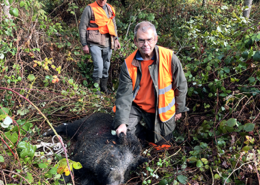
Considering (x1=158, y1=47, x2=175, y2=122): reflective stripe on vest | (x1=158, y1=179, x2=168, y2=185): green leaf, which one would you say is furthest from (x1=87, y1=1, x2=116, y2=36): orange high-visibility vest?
(x1=158, y1=179, x2=168, y2=185): green leaf

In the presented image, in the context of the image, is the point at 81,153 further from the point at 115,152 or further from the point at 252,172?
the point at 252,172

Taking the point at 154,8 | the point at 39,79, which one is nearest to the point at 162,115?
the point at 39,79

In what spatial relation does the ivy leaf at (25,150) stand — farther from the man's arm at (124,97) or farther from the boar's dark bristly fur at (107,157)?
the man's arm at (124,97)

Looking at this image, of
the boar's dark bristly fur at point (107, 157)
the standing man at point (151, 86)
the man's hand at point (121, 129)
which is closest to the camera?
the boar's dark bristly fur at point (107, 157)

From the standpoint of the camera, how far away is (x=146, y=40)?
2887 mm

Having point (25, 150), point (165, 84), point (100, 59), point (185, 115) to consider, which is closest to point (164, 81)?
point (165, 84)

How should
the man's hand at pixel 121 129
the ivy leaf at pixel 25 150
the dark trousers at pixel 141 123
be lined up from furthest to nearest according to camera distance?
the dark trousers at pixel 141 123, the man's hand at pixel 121 129, the ivy leaf at pixel 25 150

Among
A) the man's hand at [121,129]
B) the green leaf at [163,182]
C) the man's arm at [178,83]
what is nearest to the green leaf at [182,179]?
the green leaf at [163,182]

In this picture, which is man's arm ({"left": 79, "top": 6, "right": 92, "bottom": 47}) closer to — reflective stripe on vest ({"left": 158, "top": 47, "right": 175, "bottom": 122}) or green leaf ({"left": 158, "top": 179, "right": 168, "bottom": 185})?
reflective stripe on vest ({"left": 158, "top": 47, "right": 175, "bottom": 122})

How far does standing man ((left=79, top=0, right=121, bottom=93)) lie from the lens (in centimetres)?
480

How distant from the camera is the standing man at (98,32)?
4801 millimetres

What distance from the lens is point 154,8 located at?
7855mm

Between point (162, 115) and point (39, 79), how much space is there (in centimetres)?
303

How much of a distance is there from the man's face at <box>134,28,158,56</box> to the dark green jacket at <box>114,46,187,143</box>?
16 centimetres
